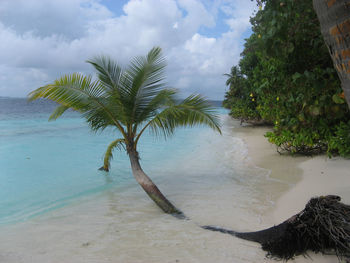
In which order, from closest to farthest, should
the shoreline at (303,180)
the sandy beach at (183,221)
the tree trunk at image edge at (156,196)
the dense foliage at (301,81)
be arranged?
1. the sandy beach at (183,221)
2. the shoreline at (303,180)
3. the dense foliage at (301,81)
4. the tree trunk at image edge at (156,196)

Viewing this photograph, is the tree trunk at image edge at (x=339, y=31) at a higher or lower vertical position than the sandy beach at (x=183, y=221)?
higher

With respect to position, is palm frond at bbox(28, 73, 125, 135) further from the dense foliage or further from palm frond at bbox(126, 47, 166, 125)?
the dense foliage

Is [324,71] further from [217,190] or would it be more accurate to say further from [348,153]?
[217,190]

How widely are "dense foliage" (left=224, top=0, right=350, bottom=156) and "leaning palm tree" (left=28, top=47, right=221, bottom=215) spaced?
199cm

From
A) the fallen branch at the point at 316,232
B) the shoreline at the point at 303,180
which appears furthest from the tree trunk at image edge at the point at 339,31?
the shoreline at the point at 303,180

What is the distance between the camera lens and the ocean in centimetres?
407

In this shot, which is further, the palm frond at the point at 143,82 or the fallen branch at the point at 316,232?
the palm frond at the point at 143,82

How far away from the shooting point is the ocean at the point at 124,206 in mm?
4066

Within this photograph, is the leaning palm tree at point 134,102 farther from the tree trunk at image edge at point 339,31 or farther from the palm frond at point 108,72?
the tree trunk at image edge at point 339,31

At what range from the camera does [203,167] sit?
996 cm

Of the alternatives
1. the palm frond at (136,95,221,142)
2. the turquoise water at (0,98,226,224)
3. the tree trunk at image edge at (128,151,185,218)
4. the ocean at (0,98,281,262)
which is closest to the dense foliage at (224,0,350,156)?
the palm frond at (136,95,221,142)

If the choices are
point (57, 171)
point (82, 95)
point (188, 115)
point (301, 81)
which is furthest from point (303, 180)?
point (57, 171)

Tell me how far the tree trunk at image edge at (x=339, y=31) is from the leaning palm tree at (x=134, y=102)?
407 centimetres

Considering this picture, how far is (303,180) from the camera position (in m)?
6.62
